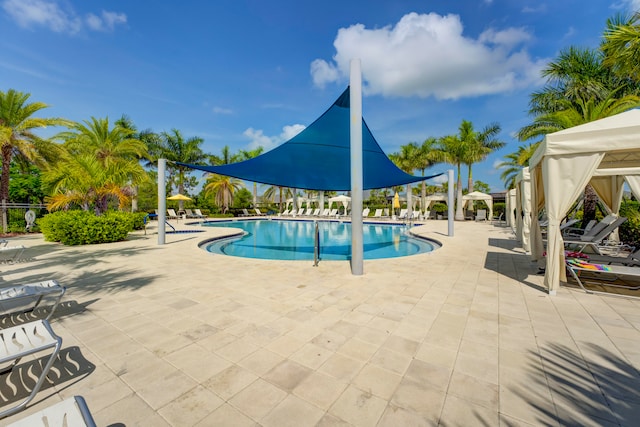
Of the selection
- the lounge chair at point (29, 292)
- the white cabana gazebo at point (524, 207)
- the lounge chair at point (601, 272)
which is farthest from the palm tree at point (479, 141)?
the lounge chair at point (29, 292)

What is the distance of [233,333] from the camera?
2.77 metres

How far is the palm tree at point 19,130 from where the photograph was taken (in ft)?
37.9

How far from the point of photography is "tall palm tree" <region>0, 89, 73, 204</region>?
38.0ft

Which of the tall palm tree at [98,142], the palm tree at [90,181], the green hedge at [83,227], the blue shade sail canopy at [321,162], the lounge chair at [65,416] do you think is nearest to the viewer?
the lounge chair at [65,416]

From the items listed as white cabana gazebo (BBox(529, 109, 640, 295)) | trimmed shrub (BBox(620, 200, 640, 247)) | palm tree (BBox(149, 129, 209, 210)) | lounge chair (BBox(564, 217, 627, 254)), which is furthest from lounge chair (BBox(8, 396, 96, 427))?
palm tree (BBox(149, 129, 209, 210))

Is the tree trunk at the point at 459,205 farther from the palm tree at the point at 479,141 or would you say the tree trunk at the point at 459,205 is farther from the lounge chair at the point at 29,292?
the lounge chair at the point at 29,292

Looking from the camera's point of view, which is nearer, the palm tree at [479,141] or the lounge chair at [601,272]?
the lounge chair at [601,272]

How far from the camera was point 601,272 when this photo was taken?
4348mm

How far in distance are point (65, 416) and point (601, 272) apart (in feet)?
21.1

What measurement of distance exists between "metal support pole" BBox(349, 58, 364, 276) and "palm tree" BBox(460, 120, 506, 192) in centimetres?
1869

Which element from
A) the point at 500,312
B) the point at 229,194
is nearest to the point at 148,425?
the point at 500,312

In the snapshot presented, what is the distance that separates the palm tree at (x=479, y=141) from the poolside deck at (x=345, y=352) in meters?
18.5

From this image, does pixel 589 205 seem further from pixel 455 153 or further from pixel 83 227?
pixel 83 227

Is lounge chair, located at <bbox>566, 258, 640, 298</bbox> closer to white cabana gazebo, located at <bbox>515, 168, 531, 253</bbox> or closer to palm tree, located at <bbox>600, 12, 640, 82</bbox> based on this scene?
white cabana gazebo, located at <bbox>515, 168, 531, 253</bbox>
